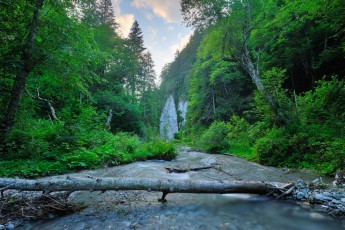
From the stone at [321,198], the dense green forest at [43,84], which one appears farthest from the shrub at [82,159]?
the stone at [321,198]

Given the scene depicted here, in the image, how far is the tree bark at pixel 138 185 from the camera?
3518 mm

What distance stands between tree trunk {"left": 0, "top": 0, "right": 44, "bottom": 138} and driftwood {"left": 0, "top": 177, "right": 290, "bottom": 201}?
3.72 metres

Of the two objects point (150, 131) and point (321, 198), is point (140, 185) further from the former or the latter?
point (150, 131)

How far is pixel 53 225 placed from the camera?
3066 mm

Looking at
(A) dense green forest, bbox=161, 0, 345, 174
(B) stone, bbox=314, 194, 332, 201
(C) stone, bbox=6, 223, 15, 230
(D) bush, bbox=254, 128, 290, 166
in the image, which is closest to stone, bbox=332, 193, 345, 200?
(B) stone, bbox=314, 194, 332, 201

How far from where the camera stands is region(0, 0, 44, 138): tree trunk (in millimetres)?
6297

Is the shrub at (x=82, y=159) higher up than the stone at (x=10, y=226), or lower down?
higher up

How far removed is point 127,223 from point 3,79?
294 inches

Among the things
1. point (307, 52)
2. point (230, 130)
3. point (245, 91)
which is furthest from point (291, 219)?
point (245, 91)

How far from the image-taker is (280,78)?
11008 millimetres

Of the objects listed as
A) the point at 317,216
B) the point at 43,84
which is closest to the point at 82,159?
the point at 43,84

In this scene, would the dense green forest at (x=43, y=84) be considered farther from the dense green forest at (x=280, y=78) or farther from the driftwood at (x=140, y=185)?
the dense green forest at (x=280, y=78)

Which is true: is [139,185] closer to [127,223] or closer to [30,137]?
[127,223]

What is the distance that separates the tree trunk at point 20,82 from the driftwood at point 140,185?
3721 mm
